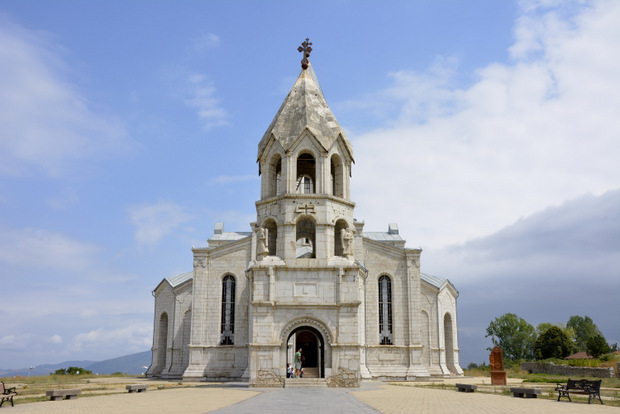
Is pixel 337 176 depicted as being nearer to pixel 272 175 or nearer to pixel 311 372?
pixel 272 175

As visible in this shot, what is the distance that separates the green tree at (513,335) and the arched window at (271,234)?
198 ft

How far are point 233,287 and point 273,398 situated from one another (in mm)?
20152

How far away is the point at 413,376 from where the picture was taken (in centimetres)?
3569

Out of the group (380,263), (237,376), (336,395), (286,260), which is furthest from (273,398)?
(380,263)

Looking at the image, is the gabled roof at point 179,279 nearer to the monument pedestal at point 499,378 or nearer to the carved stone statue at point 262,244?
the carved stone statue at point 262,244

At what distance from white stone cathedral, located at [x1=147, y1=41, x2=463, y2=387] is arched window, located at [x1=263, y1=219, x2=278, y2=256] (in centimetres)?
6

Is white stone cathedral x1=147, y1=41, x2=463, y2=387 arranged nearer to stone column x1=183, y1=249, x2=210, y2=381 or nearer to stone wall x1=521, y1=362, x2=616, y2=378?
stone column x1=183, y1=249, x2=210, y2=381

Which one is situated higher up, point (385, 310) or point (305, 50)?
point (305, 50)

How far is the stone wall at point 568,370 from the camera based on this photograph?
37.0m

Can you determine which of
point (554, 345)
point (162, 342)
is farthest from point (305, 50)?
point (554, 345)

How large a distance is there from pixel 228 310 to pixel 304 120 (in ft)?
53.1

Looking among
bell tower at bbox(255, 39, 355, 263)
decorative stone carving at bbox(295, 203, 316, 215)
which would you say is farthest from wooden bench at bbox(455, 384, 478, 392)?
decorative stone carving at bbox(295, 203, 316, 215)

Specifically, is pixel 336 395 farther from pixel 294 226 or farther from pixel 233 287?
pixel 233 287

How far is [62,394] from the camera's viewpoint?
66.5 ft
